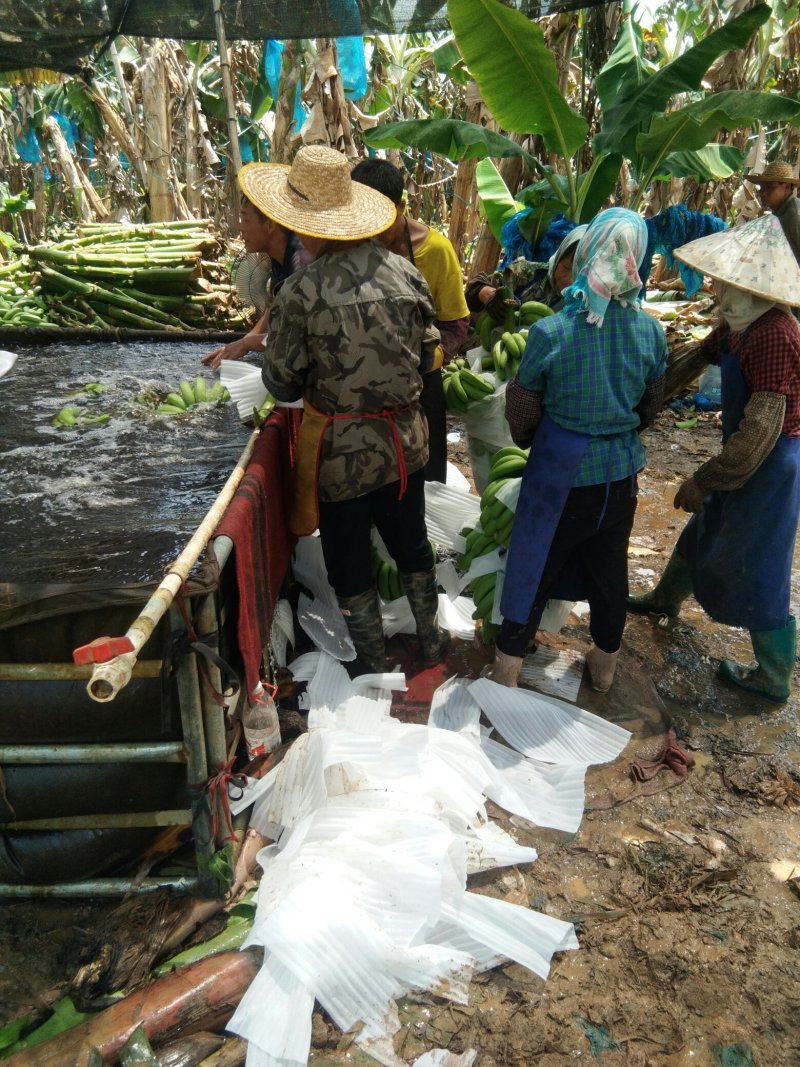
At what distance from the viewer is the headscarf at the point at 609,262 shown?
2.31 m

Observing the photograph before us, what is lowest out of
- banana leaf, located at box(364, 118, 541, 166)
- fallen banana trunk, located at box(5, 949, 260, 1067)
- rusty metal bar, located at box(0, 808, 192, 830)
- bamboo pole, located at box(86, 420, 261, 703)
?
fallen banana trunk, located at box(5, 949, 260, 1067)

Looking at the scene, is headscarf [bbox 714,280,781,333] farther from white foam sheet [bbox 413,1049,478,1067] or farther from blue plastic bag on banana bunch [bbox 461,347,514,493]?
white foam sheet [bbox 413,1049,478,1067]

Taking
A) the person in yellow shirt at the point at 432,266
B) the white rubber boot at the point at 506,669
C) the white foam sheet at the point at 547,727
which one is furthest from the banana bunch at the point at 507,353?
the white foam sheet at the point at 547,727

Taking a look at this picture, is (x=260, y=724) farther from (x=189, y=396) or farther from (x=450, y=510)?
(x=189, y=396)

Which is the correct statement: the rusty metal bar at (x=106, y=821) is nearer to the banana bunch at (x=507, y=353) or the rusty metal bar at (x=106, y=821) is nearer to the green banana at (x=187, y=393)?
the green banana at (x=187, y=393)

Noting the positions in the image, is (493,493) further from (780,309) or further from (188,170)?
(188,170)

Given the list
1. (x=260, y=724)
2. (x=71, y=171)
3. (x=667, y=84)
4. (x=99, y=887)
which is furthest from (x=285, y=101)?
(x=71, y=171)

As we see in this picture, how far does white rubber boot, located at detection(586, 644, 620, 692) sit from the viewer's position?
308cm

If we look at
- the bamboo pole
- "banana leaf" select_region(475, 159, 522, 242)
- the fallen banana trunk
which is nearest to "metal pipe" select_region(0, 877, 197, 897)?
the fallen banana trunk

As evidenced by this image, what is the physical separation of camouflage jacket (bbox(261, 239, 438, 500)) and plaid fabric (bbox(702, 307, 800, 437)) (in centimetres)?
119

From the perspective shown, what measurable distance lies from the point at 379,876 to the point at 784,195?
201 inches

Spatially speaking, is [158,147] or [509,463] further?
[158,147]

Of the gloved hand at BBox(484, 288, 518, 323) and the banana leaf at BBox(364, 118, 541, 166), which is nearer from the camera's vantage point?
the gloved hand at BBox(484, 288, 518, 323)

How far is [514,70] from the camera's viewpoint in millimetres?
4172
